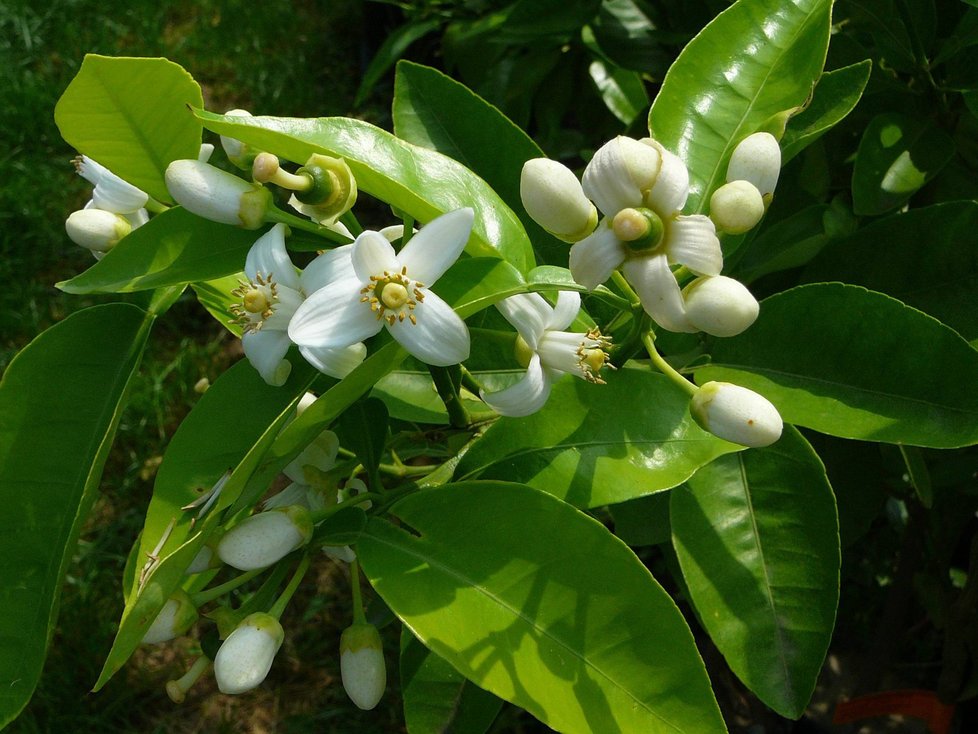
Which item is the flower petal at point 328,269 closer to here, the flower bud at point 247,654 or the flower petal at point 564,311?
the flower petal at point 564,311

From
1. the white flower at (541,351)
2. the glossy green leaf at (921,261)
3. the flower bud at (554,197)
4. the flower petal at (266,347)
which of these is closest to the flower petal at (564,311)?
the white flower at (541,351)

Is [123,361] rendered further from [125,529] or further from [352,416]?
[125,529]

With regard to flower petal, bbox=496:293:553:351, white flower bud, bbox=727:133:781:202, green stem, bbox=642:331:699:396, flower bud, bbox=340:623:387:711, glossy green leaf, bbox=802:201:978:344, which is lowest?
flower bud, bbox=340:623:387:711

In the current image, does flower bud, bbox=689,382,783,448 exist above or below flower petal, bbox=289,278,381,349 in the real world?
below

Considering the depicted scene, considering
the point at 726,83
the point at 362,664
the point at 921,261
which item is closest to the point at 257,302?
the point at 362,664

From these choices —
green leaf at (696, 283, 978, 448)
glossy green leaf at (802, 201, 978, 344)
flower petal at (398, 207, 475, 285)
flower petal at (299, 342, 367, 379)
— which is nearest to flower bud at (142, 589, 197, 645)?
flower petal at (299, 342, 367, 379)

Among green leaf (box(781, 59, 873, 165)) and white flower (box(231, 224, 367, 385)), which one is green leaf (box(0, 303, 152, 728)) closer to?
white flower (box(231, 224, 367, 385))
